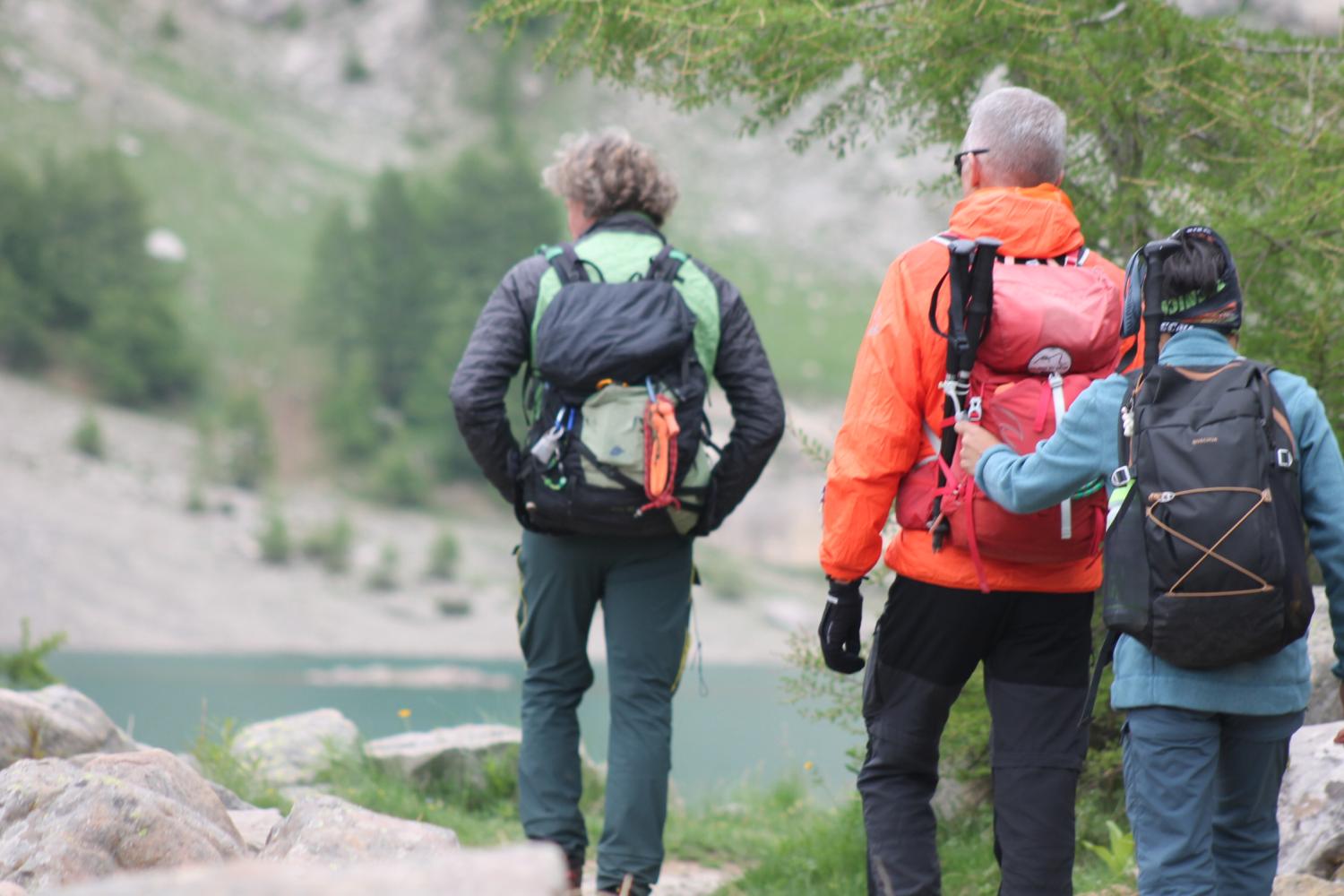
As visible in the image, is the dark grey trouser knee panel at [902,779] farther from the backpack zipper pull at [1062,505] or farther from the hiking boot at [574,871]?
the hiking boot at [574,871]

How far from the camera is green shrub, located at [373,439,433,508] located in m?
60.0

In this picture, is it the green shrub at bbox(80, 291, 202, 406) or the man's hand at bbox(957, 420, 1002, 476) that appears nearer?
the man's hand at bbox(957, 420, 1002, 476)

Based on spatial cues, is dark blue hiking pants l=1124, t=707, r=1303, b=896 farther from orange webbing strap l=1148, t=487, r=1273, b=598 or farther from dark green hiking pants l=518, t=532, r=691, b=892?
dark green hiking pants l=518, t=532, r=691, b=892

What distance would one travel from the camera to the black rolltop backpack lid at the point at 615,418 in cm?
368

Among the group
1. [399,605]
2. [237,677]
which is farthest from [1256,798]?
[399,605]

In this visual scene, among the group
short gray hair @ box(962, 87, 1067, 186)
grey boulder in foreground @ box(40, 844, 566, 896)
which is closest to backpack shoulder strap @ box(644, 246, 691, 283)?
short gray hair @ box(962, 87, 1067, 186)

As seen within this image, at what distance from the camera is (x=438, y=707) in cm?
720

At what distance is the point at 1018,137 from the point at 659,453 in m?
1.23

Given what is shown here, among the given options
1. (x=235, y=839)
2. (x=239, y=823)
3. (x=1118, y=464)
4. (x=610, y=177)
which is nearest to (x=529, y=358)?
(x=610, y=177)

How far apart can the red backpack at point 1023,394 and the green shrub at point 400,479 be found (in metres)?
58.2

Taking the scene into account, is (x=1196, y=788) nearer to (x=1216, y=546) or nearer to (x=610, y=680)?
(x=1216, y=546)

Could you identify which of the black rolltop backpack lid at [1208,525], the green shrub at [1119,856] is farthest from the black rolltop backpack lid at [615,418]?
the green shrub at [1119,856]

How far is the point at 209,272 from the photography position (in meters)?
73.3

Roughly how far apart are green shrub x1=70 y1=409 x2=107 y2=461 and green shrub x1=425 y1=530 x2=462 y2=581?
45.6 feet
